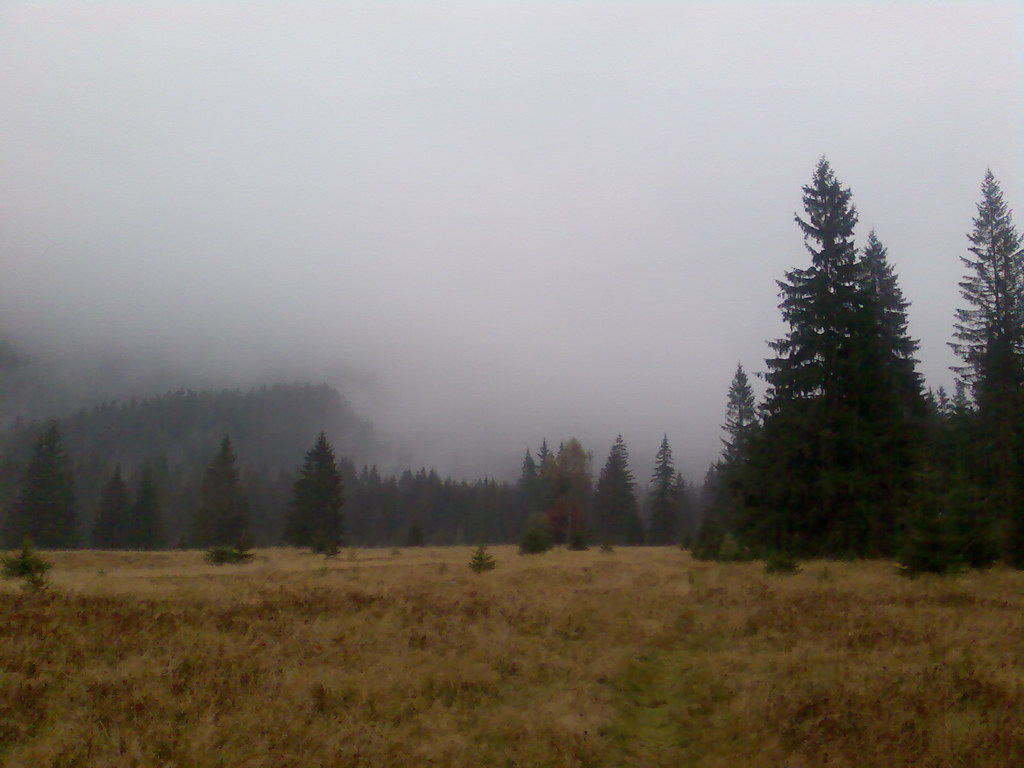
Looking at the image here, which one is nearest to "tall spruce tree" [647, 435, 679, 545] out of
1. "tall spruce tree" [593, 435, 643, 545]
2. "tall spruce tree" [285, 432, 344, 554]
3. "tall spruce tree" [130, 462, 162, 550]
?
"tall spruce tree" [593, 435, 643, 545]

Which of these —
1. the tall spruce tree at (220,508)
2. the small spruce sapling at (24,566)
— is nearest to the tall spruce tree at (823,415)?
the small spruce sapling at (24,566)

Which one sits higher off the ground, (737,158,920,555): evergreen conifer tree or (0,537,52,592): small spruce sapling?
(737,158,920,555): evergreen conifer tree

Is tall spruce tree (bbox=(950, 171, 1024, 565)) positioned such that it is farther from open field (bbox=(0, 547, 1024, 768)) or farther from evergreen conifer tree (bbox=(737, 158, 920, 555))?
open field (bbox=(0, 547, 1024, 768))

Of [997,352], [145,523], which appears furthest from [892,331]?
[145,523]

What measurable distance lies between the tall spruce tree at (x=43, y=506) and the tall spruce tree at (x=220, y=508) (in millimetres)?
11764

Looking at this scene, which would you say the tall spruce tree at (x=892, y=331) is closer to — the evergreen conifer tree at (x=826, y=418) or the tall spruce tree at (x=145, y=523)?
the evergreen conifer tree at (x=826, y=418)

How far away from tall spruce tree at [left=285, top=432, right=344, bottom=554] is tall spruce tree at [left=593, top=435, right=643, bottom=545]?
28905 millimetres

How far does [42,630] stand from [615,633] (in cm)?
961

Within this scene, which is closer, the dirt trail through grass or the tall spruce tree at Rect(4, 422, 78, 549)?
the dirt trail through grass

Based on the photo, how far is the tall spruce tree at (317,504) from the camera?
55562mm

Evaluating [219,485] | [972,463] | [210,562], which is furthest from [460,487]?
[972,463]

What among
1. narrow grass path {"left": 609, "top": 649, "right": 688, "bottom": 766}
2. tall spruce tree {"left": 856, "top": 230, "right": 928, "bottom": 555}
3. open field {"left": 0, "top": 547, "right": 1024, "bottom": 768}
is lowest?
narrow grass path {"left": 609, "top": 649, "right": 688, "bottom": 766}

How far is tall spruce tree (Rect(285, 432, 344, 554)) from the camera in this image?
2188 inches

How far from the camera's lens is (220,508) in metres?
60.6
